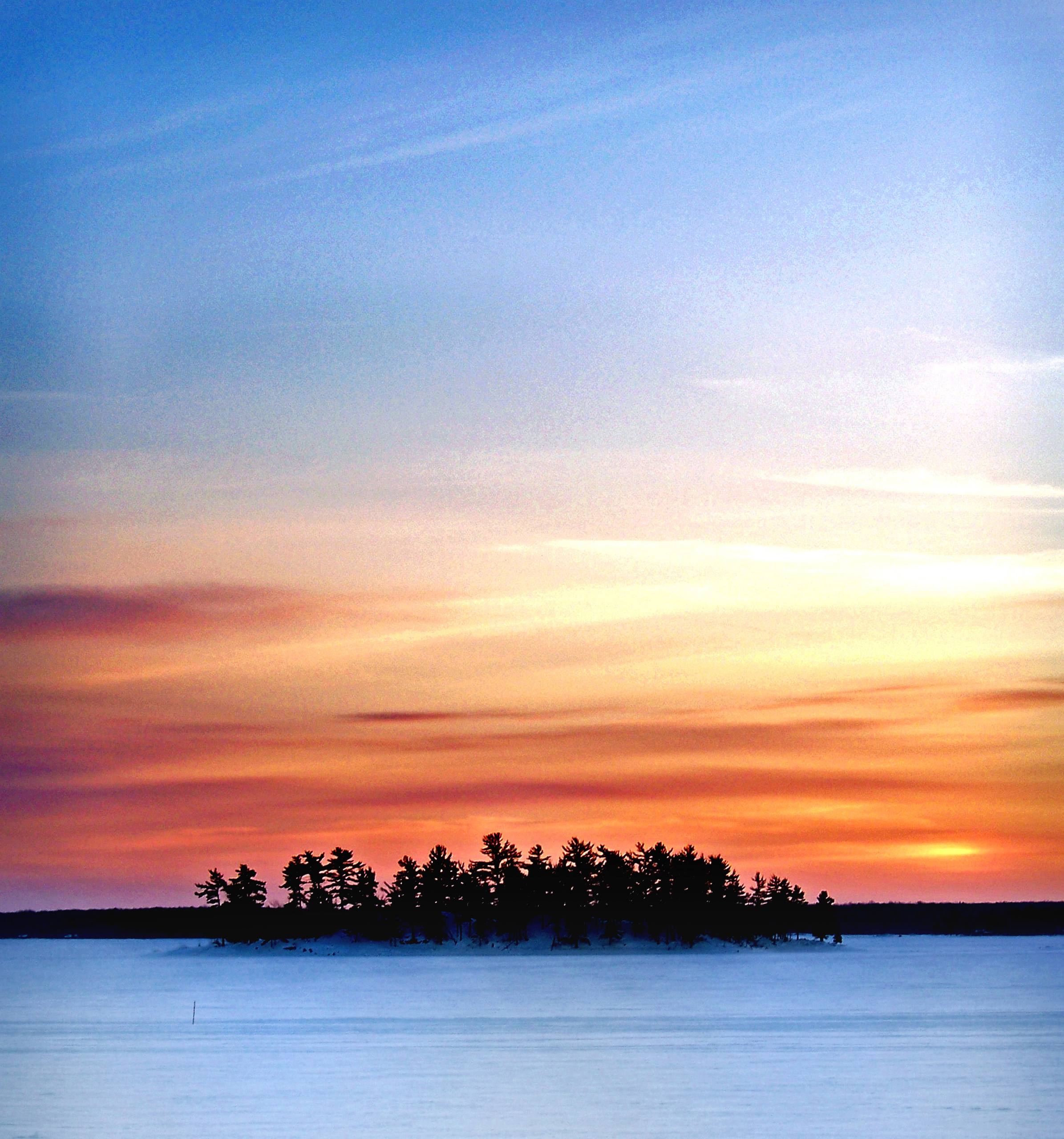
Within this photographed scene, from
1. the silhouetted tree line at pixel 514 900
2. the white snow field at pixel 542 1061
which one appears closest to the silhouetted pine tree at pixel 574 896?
the silhouetted tree line at pixel 514 900

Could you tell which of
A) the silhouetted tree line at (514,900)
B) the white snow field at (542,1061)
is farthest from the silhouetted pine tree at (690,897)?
the white snow field at (542,1061)

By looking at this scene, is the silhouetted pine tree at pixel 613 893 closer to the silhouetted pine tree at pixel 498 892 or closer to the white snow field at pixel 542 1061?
the silhouetted pine tree at pixel 498 892

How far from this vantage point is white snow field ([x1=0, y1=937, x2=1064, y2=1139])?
113 feet

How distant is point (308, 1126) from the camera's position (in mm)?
34156

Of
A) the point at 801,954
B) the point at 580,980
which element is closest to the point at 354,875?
the point at 801,954

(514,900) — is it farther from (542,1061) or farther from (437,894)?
(542,1061)

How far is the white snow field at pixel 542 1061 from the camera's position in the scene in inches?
1359

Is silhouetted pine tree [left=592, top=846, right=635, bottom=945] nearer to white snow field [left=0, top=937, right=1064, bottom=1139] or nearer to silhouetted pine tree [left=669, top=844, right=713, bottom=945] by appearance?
silhouetted pine tree [left=669, top=844, right=713, bottom=945]

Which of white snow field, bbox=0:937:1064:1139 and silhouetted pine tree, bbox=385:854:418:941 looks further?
silhouetted pine tree, bbox=385:854:418:941

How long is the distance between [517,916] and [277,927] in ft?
85.5

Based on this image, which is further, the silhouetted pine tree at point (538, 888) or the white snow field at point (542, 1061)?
the silhouetted pine tree at point (538, 888)

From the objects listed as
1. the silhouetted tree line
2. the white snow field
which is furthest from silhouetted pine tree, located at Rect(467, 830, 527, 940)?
the white snow field

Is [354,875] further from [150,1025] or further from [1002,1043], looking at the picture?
[1002,1043]

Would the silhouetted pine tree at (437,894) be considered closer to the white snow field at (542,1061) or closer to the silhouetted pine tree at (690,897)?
the silhouetted pine tree at (690,897)
